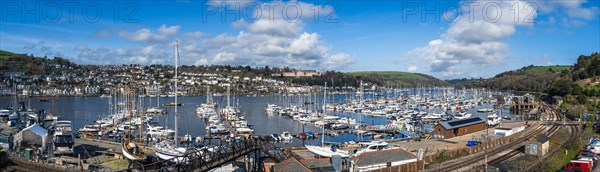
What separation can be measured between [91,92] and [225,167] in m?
152

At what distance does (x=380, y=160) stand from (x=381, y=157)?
0.33 m

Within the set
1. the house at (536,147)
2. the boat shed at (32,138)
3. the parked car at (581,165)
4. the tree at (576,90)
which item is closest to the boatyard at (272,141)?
the boat shed at (32,138)

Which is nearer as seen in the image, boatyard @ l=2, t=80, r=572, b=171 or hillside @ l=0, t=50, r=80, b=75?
boatyard @ l=2, t=80, r=572, b=171

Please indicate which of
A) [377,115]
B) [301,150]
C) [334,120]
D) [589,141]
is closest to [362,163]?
[301,150]

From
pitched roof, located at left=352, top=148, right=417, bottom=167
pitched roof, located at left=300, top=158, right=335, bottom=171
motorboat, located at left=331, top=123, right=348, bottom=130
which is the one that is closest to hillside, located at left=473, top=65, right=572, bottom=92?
motorboat, located at left=331, top=123, right=348, bottom=130

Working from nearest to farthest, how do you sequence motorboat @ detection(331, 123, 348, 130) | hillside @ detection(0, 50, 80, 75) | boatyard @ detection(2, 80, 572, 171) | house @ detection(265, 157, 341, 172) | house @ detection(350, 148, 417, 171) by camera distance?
house @ detection(265, 157, 341, 172), house @ detection(350, 148, 417, 171), boatyard @ detection(2, 80, 572, 171), motorboat @ detection(331, 123, 348, 130), hillside @ detection(0, 50, 80, 75)

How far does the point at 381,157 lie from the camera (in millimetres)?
23969

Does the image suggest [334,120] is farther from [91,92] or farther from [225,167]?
[91,92]

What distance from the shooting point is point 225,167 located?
24.5m

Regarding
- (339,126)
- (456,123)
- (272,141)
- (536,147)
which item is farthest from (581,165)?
(339,126)

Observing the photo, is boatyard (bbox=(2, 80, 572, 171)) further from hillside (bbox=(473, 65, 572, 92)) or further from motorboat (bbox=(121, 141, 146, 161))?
hillside (bbox=(473, 65, 572, 92))

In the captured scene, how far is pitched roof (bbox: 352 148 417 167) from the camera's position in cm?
2322

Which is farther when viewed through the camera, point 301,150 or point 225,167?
point 301,150

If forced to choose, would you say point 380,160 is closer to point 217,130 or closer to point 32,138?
point 32,138
